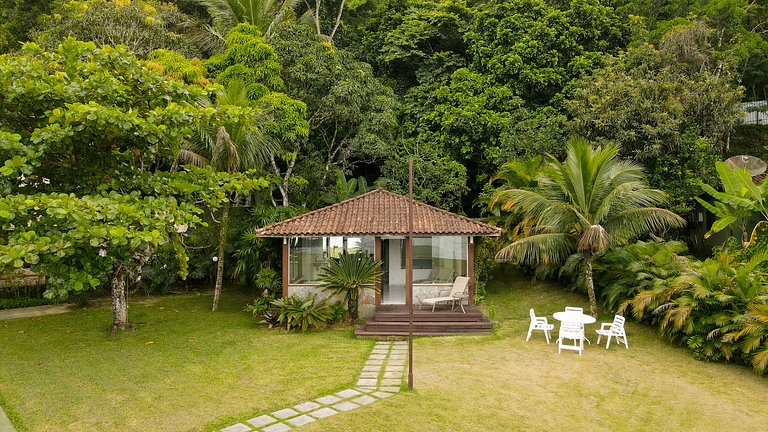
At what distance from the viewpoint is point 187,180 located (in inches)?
396

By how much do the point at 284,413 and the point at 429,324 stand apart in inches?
235

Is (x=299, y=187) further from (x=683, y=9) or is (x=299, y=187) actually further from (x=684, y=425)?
(x=683, y=9)

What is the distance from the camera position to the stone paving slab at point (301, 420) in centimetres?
670

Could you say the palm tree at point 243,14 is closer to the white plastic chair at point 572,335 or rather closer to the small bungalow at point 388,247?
the small bungalow at point 388,247

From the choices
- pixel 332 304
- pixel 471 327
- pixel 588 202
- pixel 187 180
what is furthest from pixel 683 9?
pixel 187 180

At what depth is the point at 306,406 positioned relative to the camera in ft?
24.0

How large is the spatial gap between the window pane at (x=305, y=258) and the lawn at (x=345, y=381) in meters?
2.08

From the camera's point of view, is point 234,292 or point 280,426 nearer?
point 280,426

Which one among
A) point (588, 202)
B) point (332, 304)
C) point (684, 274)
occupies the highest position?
point (588, 202)

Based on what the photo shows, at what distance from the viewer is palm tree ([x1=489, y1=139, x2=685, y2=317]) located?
11836 mm

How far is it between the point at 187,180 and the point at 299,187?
840 centimetres

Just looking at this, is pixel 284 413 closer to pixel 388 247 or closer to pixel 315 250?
pixel 315 250

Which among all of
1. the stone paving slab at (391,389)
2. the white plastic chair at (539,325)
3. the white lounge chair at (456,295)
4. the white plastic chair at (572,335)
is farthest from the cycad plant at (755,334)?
the stone paving slab at (391,389)

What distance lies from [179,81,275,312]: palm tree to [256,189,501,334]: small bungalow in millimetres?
2241
